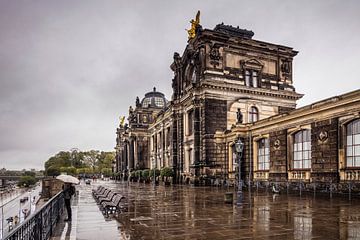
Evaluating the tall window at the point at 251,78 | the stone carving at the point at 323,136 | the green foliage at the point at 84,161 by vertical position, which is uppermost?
the tall window at the point at 251,78

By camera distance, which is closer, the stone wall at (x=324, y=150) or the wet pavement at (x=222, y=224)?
the wet pavement at (x=222, y=224)

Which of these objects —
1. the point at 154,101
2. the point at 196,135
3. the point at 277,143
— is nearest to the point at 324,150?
the point at 277,143

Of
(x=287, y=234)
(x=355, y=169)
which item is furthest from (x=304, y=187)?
(x=287, y=234)

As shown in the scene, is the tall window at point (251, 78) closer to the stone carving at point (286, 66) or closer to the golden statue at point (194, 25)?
the stone carving at point (286, 66)

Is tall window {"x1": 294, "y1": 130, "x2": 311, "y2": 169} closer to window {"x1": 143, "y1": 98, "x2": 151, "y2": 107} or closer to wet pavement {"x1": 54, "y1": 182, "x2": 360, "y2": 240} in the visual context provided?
wet pavement {"x1": 54, "y1": 182, "x2": 360, "y2": 240}

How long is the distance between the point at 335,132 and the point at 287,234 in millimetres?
13624

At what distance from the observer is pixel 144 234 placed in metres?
9.31

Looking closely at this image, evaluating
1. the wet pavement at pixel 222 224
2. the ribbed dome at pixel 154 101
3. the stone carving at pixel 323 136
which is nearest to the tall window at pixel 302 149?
the stone carving at pixel 323 136

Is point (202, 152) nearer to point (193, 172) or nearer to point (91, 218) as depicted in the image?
point (193, 172)

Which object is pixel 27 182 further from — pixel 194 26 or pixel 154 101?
pixel 194 26

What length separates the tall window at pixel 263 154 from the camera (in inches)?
1113

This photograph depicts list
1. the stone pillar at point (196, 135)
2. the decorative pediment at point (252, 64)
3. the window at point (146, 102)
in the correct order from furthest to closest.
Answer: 1. the window at point (146, 102)
2. the decorative pediment at point (252, 64)
3. the stone pillar at point (196, 135)

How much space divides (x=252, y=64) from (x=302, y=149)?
18.6 meters

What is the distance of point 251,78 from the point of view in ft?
132
